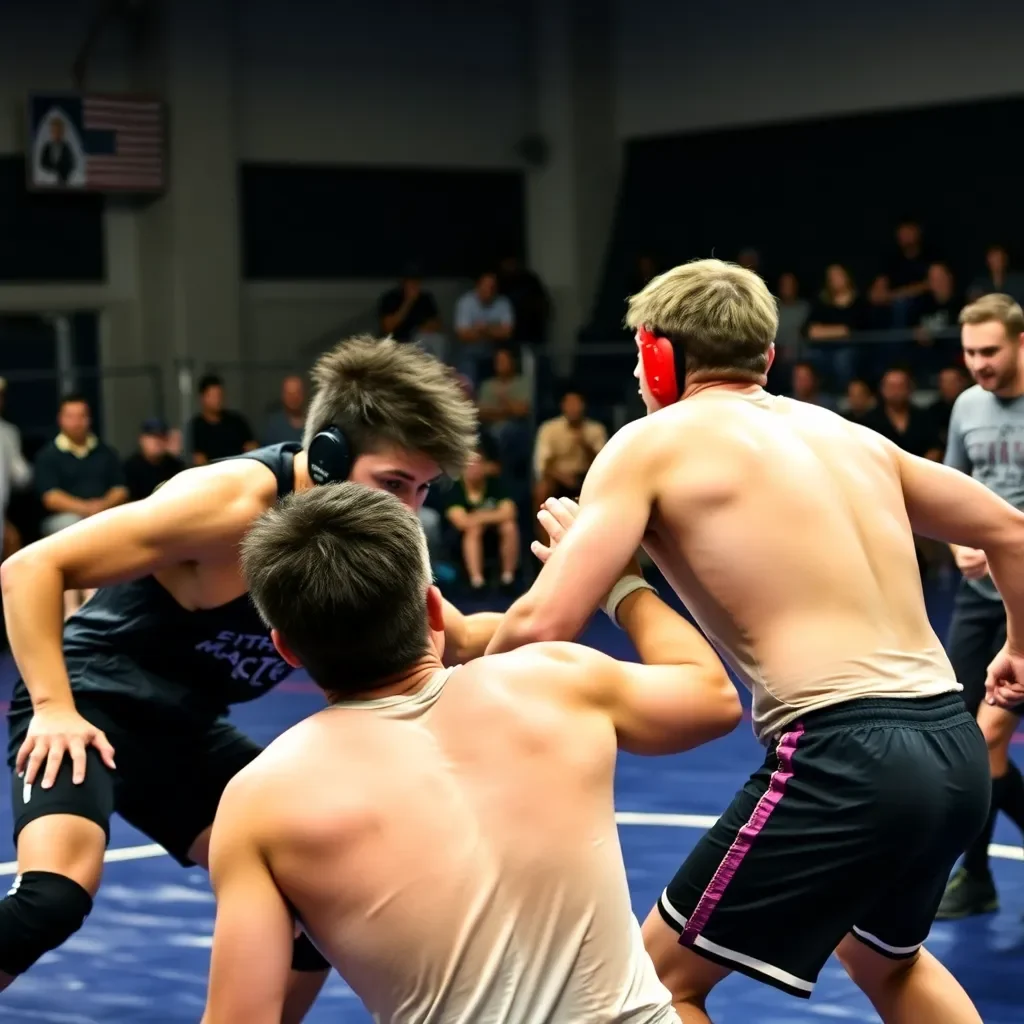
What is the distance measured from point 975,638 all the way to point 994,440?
589 millimetres

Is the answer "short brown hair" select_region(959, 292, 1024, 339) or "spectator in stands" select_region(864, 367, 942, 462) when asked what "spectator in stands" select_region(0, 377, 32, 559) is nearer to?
"spectator in stands" select_region(864, 367, 942, 462)

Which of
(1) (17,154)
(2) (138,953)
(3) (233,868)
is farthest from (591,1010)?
(1) (17,154)

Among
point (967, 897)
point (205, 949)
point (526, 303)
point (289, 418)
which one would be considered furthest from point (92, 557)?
point (526, 303)

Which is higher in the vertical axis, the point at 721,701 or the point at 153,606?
the point at 721,701

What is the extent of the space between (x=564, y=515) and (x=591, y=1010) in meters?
1.01

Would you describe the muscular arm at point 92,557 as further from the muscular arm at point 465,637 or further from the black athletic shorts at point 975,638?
the black athletic shorts at point 975,638

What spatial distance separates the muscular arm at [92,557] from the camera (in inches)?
136

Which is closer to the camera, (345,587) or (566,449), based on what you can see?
(345,587)

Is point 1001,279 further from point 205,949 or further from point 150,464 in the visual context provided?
point 205,949

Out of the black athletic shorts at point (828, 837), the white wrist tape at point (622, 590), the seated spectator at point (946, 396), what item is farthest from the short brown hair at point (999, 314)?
the seated spectator at point (946, 396)

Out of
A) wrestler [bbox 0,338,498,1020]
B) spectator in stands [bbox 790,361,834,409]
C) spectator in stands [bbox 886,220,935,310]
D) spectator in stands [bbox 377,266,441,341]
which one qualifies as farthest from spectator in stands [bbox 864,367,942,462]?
wrestler [bbox 0,338,498,1020]

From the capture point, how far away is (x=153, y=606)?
12.6 feet

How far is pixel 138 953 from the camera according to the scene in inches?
190

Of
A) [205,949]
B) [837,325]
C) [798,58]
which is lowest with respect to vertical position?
[205,949]
